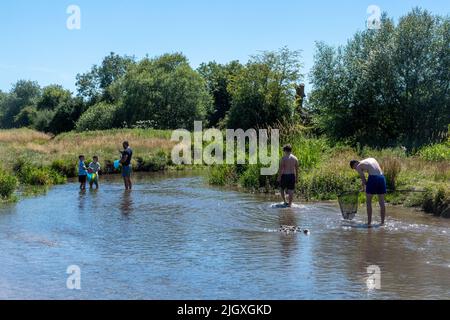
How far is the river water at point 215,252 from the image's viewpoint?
8680 millimetres

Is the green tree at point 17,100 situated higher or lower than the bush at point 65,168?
higher

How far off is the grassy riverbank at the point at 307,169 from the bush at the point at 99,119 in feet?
109

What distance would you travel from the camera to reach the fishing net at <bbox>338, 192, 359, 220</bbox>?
48.0 ft

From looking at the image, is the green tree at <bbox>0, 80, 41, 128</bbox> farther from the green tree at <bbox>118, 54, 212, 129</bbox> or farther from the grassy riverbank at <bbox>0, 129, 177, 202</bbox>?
the grassy riverbank at <bbox>0, 129, 177, 202</bbox>

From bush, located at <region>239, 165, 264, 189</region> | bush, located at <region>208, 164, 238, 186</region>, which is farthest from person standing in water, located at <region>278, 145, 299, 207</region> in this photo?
bush, located at <region>208, 164, 238, 186</region>

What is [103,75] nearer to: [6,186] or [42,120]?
[42,120]

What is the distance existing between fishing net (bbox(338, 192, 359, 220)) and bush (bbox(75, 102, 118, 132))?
2289 inches

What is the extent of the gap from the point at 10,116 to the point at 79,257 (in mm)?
138697

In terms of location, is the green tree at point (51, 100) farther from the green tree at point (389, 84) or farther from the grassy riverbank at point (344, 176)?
the grassy riverbank at point (344, 176)

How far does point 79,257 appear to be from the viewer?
10844mm

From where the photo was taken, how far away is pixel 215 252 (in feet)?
37.1

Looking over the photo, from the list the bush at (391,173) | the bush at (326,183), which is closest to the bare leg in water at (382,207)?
the bush at (391,173)

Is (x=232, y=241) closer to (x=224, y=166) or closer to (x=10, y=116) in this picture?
(x=224, y=166)
